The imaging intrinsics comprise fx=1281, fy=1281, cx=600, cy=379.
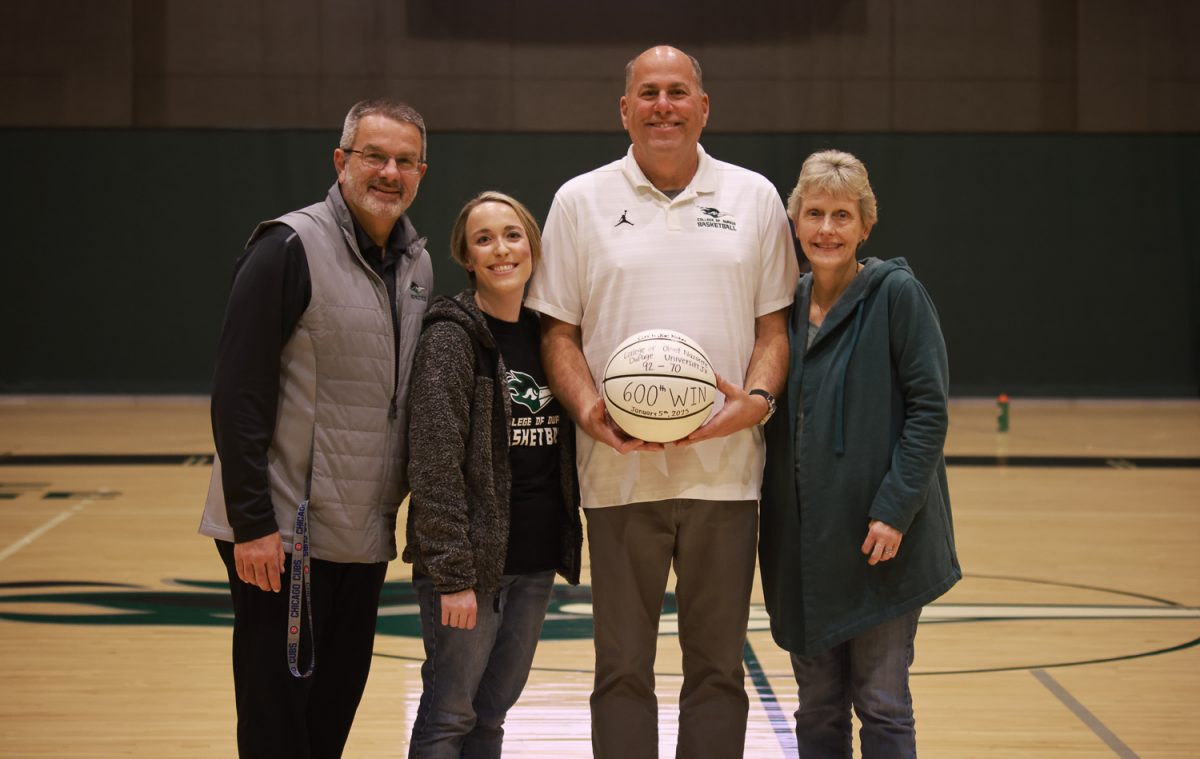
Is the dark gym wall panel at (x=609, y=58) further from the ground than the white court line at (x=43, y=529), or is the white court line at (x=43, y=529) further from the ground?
the dark gym wall panel at (x=609, y=58)

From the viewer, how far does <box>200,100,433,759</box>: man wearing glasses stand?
101 inches

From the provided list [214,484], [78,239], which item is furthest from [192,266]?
[214,484]

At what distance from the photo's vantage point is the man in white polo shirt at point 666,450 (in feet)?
9.20

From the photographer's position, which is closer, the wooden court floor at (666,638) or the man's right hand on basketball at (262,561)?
the man's right hand on basketball at (262,561)

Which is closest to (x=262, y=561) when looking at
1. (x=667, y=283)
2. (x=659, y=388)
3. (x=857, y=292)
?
(x=659, y=388)

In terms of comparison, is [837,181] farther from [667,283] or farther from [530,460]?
[530,460]

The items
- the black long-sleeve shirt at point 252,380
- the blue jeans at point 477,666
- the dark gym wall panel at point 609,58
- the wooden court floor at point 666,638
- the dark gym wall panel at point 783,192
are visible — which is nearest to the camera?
the black long-sleeve shirt at point 252,380

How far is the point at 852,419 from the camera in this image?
272 centimetres

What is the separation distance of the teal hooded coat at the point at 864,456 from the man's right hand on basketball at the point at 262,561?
1082mm

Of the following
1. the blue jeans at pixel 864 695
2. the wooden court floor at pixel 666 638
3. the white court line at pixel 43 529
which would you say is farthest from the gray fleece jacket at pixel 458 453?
the white court line at pixel 43 529

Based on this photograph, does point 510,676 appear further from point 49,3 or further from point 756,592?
point 49,3

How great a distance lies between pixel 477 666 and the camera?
271 centimetres

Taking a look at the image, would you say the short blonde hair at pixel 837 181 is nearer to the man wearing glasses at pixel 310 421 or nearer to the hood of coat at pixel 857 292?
the hood of coat at pixel 857 292

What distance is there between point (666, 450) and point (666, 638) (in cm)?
198
